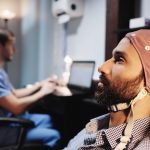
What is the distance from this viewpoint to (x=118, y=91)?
110cm

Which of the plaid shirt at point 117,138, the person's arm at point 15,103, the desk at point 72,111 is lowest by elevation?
the desk at point 72,111

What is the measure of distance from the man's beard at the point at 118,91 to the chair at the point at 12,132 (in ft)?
2.96

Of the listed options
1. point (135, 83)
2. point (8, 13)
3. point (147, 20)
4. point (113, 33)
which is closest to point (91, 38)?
point (113, 33)

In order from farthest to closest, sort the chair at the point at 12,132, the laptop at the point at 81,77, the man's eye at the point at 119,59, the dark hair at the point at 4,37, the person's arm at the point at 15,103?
the laptop at the point at 81,77
the dark hair at the point at 4,37
the person's arm at the point at 15,103
the chair at the point at 12,132
the man's eye at the point at 119,59

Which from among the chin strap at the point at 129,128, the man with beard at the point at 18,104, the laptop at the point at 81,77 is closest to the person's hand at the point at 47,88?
the man with beard at the point at 18,104

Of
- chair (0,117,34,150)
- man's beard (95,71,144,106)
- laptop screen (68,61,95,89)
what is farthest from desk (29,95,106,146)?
man's beard (95,71,144,106)

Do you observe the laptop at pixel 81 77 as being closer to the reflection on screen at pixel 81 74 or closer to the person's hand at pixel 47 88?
the reflection on screen at pixel 81 74

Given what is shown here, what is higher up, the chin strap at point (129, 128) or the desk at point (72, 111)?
the chin strap at point (129, 128)

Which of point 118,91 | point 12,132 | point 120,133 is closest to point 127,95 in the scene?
point 118,91

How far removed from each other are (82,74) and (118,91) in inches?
67.6

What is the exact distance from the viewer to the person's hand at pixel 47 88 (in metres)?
2.43

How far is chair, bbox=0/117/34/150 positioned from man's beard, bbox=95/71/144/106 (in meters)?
0.90

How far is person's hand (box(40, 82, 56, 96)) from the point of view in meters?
2.43

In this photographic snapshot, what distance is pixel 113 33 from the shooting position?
2.32 meters
